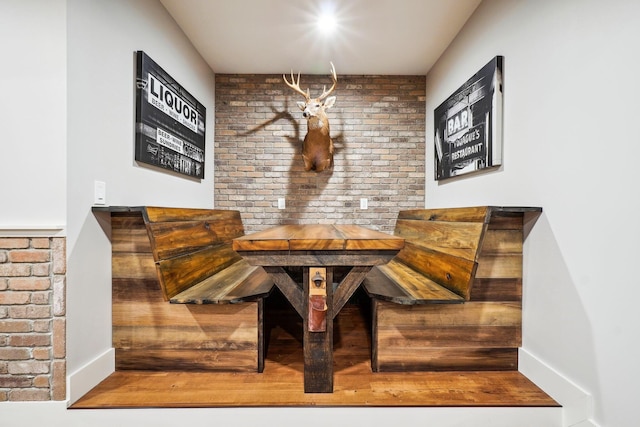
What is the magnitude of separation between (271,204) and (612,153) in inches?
110

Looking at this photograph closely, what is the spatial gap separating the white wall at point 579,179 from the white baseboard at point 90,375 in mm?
2378

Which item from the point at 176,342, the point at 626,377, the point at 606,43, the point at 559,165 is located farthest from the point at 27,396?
the point at 606,43

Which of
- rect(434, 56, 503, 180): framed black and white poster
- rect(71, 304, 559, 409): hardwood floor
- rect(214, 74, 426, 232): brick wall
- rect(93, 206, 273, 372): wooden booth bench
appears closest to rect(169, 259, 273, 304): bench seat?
rect(93, 206, 273, 372): wooden booth bench

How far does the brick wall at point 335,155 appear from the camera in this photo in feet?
10.9

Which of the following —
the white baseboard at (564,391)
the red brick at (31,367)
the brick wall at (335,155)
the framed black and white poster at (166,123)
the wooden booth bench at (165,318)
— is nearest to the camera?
the white baseboard at (564,391)

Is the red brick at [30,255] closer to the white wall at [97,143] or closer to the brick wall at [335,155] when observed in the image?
the white wall at [97,143]

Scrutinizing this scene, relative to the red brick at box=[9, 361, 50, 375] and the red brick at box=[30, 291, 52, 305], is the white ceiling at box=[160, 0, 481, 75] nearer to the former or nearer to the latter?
the red brick at box=[30, 291, 52, 305]

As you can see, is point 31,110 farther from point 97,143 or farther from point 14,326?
point 14,326

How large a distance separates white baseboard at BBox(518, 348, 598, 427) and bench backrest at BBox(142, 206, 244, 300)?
2.02 m

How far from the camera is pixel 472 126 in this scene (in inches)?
87.7

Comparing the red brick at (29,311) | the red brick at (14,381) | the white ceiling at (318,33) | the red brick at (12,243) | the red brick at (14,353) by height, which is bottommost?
the red brick at (14,381)

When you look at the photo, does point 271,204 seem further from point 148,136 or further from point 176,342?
point 176,342

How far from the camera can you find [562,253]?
1.43m

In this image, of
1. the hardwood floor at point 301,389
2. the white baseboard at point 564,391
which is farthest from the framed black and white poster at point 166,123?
the white baseboard at point 564,391
